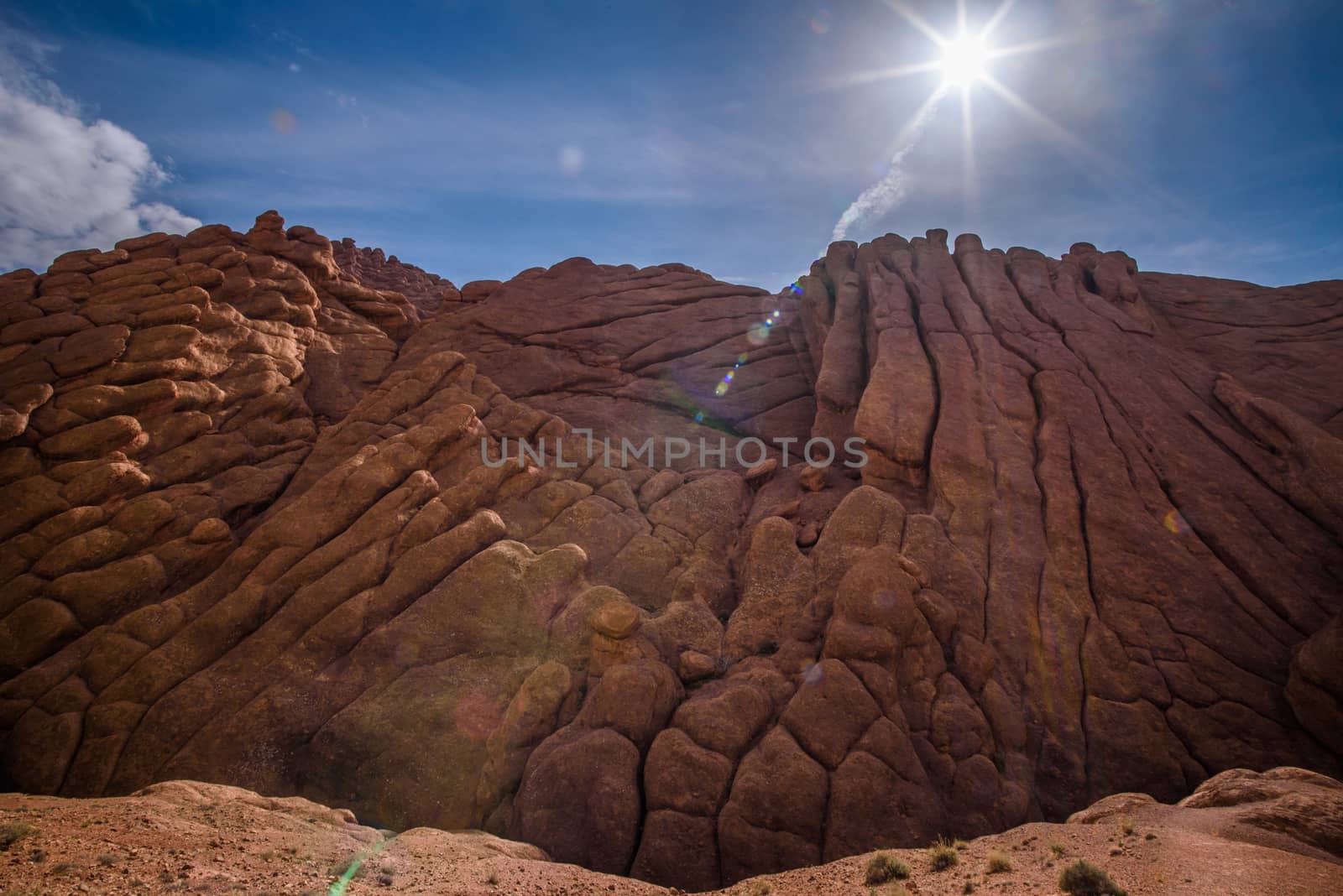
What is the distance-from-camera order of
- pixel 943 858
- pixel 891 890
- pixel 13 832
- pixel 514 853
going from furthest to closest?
pixel 514 853 < pixel 943 858 < pixel 891 890 < pixel 13 832

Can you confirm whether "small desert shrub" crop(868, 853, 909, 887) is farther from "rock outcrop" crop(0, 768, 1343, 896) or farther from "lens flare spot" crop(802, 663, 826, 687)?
"lens flare spot" crop(802, 663, 826, 687)

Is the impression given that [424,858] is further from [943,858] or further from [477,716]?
[943,858]

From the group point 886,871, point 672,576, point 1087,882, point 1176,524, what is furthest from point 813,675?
point 1176,524

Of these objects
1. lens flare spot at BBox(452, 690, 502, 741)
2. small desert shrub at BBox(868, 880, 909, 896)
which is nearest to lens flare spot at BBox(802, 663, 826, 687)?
small desert shrub at BBox(868, 880, 909, 896)

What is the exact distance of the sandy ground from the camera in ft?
28.3

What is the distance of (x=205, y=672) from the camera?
19141mm

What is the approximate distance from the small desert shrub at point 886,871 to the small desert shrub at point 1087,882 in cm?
274

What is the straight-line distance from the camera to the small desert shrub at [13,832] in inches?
338

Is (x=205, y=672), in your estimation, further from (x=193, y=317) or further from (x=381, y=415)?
(x=193, y=317)

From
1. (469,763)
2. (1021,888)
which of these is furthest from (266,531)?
(1021,888)

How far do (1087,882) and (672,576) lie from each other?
54.9 feet

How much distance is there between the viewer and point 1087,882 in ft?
29.4

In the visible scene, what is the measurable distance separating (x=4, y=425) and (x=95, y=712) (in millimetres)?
12823

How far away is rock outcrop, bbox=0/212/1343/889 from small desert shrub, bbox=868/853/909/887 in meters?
3.37
